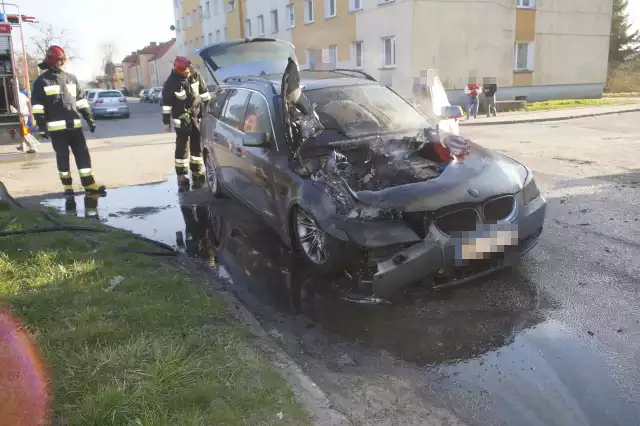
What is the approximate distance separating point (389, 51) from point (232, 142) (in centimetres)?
2011

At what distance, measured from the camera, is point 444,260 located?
12.9ft

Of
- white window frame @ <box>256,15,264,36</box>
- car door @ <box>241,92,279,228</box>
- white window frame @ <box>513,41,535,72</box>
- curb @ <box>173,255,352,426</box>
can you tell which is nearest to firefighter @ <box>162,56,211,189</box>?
car door @ <box>241,92,279,228</box>

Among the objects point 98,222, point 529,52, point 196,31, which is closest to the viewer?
point 98,222

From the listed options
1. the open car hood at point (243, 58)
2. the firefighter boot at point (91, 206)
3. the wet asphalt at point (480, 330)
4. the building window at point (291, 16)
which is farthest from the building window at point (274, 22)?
the wet asphalt at point (480, 330)

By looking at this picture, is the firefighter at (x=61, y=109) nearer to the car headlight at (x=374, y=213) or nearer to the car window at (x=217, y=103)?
the car window at (x=217, y=103)

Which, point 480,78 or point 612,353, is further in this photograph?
point 480,78

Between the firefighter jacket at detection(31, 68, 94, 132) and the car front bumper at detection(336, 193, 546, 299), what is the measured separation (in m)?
6.04

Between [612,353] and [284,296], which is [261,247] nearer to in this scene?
[284,296]

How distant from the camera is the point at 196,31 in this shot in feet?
181

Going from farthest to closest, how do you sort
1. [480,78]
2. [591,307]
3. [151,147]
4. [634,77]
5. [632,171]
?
[634,77], [480,78], [151,147], [632,171], [591,307]

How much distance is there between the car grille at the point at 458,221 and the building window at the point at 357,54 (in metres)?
24.3

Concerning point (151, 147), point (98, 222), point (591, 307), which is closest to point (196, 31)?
point (151, 147)

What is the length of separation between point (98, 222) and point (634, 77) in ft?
127

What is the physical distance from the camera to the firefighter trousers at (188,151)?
355 inches
